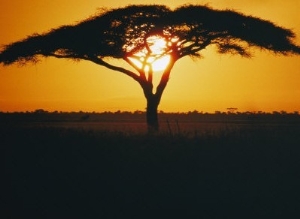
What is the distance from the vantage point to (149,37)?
3231 centimetres

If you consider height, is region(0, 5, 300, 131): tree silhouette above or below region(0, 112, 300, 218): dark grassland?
above

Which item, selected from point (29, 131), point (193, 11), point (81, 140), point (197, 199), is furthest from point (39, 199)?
point (193, 11)

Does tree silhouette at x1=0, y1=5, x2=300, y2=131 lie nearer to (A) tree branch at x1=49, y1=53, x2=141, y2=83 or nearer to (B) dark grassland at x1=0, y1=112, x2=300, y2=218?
(A) tree branch at x1=49, y1=53, x2=141, y2=83

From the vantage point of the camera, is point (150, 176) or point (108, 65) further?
point (108, 65)

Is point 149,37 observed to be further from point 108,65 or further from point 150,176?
point 150,176

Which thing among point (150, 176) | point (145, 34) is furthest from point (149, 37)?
point (150, 176)

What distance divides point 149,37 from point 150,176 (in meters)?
18.5

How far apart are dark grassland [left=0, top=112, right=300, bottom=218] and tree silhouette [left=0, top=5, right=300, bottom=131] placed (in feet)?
44.4

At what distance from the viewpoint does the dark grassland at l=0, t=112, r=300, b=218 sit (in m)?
12.6

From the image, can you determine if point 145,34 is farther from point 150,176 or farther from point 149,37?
point 150,176

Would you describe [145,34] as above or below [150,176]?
above

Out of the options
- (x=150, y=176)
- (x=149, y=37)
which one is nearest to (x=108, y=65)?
(x=149, y=37)

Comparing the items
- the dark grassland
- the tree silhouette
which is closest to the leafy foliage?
the tree silhouette

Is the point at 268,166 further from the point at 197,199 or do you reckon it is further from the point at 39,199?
the point at 39,199
